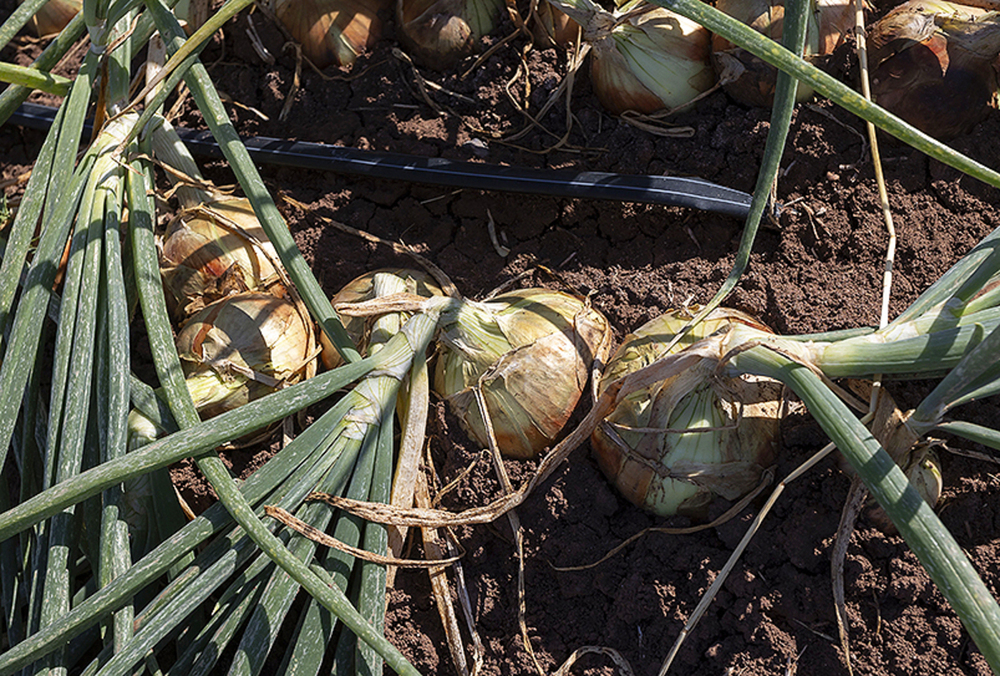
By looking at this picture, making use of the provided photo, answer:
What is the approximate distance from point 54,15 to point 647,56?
1.51 m

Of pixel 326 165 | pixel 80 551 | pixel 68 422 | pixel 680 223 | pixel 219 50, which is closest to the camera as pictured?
pixel 68 422

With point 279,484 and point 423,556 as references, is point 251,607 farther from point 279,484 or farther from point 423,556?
point 423,556

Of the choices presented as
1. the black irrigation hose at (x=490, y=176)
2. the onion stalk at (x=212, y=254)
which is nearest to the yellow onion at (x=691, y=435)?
the black irrigation hose at (x=490, y=176)

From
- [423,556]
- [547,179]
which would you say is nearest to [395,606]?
[423,556]

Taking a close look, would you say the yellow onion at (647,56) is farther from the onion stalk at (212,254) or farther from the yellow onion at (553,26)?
the onion stalk at (212,254)

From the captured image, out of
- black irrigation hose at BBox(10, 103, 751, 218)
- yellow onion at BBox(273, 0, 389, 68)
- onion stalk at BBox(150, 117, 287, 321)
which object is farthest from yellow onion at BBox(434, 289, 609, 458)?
yellow onion at BBox(273, 0, 389, 68)

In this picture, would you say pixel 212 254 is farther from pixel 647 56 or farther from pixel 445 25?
pixel 647 56

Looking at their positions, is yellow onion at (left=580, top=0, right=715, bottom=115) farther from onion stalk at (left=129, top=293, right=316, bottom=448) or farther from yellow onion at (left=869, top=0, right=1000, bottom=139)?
onion stalk at (left=129, top=293, right=316, bottom=448)

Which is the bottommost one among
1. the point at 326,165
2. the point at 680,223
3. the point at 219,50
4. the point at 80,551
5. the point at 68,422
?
the point at 80,551

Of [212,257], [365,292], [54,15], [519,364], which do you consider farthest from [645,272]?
[54,15]

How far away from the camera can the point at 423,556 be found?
3.72ft

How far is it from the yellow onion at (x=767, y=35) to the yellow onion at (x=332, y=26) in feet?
2.32

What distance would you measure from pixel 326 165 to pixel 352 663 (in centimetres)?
91

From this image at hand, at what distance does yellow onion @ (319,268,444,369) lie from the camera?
3.98ft
